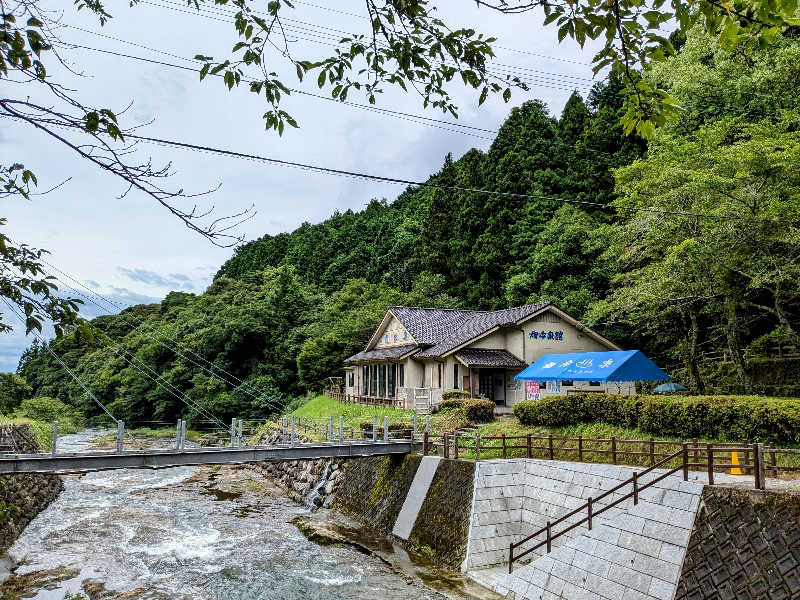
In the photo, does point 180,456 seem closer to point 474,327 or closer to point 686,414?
point 686,414

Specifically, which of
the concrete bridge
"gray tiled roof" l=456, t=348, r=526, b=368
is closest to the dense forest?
the concrete bridge

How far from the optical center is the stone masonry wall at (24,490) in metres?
17.6

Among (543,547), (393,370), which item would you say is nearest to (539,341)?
(393,370)

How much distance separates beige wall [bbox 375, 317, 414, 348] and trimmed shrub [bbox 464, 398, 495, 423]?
31.5 ft

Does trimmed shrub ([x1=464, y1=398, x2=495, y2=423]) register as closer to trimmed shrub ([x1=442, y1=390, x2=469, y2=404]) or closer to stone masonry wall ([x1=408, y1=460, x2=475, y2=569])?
trimmed shrub ([x1=442, y1=390, x2=469, y2=404])

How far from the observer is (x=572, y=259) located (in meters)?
35.9

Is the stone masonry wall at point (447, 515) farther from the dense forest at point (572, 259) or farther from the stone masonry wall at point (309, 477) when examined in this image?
the dense forest at point (572, 259)

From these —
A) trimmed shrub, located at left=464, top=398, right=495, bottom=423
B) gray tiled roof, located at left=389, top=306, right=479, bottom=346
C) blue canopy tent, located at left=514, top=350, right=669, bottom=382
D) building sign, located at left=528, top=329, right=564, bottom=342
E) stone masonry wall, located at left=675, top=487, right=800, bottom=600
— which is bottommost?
stone masonry wall, located at left=675, top=487, right=800, bottom=600

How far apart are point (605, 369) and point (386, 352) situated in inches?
608

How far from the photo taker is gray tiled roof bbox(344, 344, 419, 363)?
105 feet

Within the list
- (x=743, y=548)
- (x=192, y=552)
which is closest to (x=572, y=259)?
(x=743, y=548)

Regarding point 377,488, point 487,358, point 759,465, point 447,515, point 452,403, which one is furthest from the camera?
point 487,358

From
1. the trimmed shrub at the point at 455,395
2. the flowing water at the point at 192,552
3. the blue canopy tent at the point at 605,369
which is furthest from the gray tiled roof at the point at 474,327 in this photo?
the flowing water at the point at 192,552

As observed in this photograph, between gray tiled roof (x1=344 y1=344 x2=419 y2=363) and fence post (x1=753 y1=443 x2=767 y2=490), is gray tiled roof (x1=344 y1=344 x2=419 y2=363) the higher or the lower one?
the higher one
